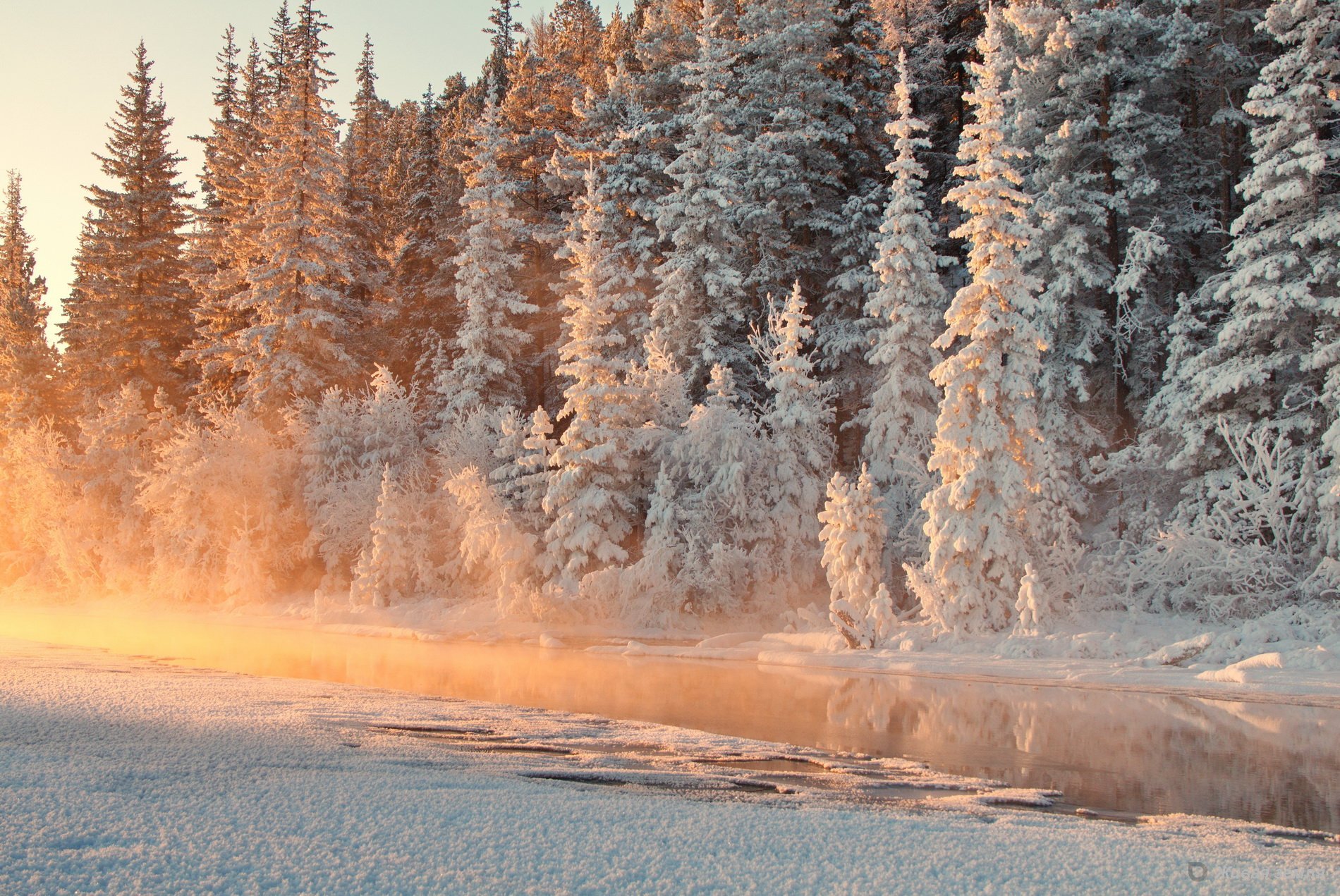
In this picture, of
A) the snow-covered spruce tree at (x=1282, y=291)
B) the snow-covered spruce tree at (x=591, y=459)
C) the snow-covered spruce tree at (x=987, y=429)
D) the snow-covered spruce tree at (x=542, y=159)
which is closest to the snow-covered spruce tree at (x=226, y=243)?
the snow-covered spruce tree at (x=542, y=159)

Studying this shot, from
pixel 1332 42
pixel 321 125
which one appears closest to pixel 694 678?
pixel 1332 42

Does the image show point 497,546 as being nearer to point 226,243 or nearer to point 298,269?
point 298,269

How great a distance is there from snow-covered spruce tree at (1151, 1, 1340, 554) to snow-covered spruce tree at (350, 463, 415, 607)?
26.5 meters

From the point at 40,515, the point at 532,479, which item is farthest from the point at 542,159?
the point at 40,515

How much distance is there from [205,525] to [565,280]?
746 inches

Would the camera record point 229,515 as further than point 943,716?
Yes

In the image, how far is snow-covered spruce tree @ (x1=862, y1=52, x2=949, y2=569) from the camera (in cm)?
3142

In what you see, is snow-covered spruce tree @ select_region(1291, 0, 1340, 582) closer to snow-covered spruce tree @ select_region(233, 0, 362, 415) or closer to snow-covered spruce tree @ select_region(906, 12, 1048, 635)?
snow-covered spruce tree @ select_region(906, 12, 1048, 635)

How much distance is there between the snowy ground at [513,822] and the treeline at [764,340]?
49.3 ft

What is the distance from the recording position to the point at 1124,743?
14914 millimetres

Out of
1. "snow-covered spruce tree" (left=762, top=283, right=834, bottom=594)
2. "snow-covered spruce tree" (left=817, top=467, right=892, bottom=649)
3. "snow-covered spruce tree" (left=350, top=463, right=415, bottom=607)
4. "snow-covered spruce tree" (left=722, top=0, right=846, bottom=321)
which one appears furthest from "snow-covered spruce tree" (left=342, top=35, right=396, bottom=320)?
"snow-covered spruce tree" (left=817, top=467, right=892, bottom=649)

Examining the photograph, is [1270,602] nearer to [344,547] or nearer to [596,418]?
[596,418]

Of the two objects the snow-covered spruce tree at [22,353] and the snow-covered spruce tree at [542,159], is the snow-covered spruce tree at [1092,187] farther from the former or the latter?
the snow-covered spruce tree at [22,353]

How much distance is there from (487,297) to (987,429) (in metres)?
24.3
